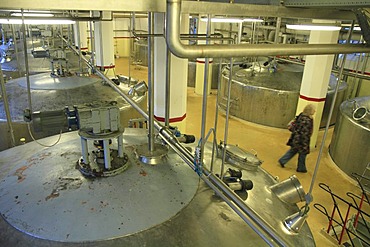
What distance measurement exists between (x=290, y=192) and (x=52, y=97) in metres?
3.95

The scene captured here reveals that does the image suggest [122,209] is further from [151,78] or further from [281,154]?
[281,154]

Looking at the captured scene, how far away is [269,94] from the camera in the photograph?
851cm

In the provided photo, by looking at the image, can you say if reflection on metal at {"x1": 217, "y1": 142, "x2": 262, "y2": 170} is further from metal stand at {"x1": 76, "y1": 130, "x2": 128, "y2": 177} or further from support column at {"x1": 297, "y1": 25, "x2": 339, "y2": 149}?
support column at {"x1": 297, "y1": 25, "x2": 339, "y2": 149}

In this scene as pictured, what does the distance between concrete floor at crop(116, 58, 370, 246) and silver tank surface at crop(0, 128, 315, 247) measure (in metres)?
2.76

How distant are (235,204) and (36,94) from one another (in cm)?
430

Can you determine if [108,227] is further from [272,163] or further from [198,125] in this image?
[198,125]

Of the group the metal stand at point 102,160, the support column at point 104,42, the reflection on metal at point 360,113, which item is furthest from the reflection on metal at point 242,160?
the support column at point 104,42

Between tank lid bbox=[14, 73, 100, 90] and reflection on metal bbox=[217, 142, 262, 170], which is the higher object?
tank lid bbox=[14, 73, 100, 90]

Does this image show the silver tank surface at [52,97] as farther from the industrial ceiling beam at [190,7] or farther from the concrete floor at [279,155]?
the concrete floor at [279,155]

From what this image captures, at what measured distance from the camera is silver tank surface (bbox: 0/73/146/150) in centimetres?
414

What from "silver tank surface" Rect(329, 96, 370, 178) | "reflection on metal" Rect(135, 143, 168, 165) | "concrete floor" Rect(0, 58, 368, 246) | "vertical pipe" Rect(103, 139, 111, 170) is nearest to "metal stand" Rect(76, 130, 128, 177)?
"vertical pipe" Rect(103, 139, 111, 170)

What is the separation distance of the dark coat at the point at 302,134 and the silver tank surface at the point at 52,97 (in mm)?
3137

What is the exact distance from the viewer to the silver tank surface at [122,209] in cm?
187

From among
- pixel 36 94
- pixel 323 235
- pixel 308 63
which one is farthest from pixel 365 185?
pixel 36 94
